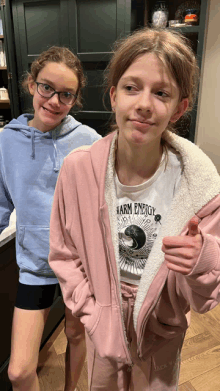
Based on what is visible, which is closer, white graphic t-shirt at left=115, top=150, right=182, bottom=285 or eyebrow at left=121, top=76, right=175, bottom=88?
eyebrow at left=121, top=76, right=175, bottom=88

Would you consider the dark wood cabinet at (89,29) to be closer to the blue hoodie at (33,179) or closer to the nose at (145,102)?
the blue hoodie at (33,179)

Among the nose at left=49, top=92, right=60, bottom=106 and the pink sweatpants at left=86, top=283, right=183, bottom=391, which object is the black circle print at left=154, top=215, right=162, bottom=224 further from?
the nose at left=49, top=92, right=60, bottom=106

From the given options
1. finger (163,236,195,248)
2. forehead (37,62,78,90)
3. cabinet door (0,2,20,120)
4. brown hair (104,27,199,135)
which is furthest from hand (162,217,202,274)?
Answer: cabinet door (0,2,20,120)

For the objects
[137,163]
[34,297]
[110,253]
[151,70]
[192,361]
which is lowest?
[192,361]

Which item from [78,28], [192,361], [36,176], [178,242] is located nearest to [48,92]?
[36,176]

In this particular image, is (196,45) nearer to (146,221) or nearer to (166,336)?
(146,221)

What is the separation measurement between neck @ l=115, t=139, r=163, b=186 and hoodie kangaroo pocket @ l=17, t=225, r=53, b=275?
417 millimetres

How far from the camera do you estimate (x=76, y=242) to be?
0.82 metres

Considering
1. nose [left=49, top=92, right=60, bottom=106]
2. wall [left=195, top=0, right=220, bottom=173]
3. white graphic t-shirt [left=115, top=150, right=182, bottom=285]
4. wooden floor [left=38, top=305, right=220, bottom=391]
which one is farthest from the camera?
wall [left=195, top=0, right=220, bottom=173]

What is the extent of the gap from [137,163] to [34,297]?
65cm

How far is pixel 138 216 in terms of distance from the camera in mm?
780

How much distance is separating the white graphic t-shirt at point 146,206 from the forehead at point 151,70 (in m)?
0.21

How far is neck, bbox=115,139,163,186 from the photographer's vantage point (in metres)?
0.77

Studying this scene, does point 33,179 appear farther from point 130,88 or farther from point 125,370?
point 125,370
